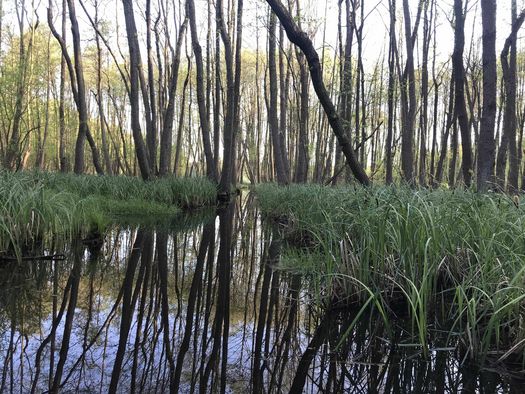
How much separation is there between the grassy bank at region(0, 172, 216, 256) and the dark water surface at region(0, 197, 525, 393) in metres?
0.27

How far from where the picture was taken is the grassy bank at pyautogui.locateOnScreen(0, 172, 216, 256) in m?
3.56

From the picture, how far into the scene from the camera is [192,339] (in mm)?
2285

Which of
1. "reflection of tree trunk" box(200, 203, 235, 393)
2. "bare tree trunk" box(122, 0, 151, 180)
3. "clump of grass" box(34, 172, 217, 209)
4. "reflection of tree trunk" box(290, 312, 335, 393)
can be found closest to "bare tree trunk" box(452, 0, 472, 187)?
"reflection of tree trunk" box(200, 203, 235, 393)

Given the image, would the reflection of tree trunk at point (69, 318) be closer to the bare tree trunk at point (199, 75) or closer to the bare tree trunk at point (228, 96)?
the bare tree trunk at point (228, 96)

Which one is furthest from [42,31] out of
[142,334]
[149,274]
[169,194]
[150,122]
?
[142,334]

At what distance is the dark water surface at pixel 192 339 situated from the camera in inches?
68.3

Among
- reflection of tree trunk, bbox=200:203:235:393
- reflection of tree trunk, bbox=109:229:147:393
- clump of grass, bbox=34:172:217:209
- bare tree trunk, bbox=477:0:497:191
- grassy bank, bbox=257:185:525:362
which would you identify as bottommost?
reflection of tree trunk, bbox=200:203:235:393

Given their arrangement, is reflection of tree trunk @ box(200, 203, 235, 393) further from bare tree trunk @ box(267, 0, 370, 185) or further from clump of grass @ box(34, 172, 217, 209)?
clump of grass @ box(34, 172, 217, 209)

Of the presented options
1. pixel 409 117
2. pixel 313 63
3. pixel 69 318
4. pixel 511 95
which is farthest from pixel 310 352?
pixel 511 95

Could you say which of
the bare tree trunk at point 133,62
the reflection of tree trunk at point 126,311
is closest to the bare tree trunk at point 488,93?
the reflection of tree trunk at point 126,311

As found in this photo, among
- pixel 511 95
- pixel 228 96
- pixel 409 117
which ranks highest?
pixel 228 96

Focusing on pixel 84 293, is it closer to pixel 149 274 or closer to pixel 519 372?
pixel 149 274

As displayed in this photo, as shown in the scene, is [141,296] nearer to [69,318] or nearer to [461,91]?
[69,318]

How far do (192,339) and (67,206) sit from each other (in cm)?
292
